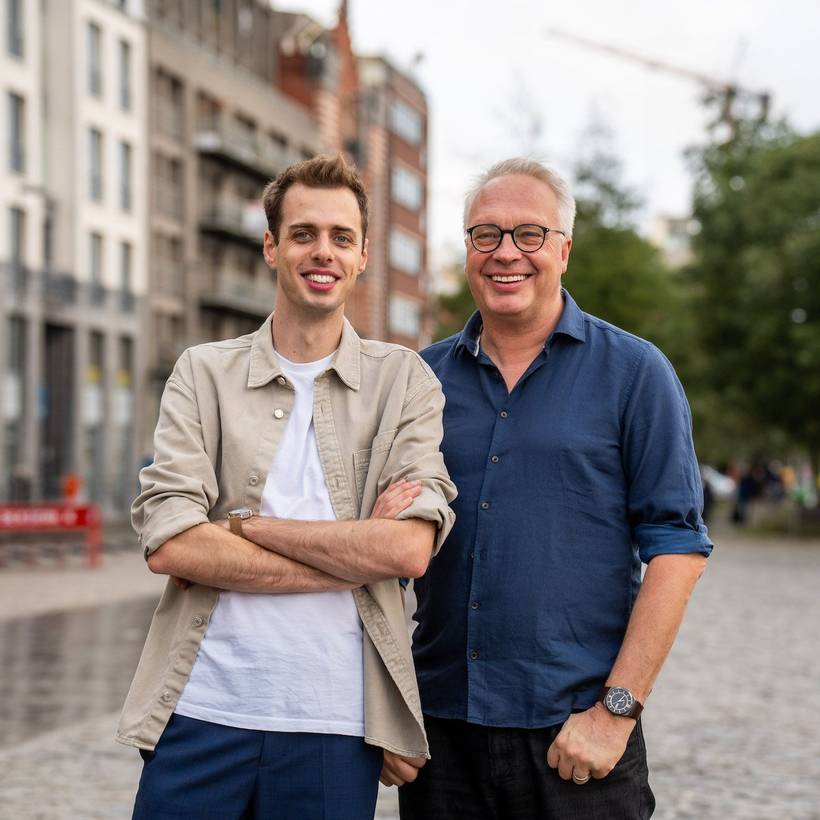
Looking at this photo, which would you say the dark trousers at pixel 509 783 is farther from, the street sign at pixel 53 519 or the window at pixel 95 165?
the window at pixel 95 165

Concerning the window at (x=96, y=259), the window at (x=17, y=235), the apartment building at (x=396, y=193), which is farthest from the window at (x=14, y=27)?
the apartment building at (x=396, y=193)

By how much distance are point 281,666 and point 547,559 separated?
2.30ft

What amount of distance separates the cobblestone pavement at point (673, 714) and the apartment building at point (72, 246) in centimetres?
2738

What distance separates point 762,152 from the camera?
45.9 m

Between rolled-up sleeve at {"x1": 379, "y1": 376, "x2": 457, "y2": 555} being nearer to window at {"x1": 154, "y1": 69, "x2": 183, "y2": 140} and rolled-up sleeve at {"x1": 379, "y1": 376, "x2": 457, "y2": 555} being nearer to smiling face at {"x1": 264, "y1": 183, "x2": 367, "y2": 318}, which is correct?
smiling face at {"x1": 264, "y1": 183, "x2": 367, "y2": 318}

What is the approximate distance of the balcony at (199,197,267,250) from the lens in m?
60.8

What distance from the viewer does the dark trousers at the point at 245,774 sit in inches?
139

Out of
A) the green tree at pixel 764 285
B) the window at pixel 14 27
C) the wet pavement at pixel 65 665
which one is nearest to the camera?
the wet pavement at pixel 65 665

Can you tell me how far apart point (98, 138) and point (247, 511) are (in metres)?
50.9

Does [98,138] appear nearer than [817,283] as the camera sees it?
No

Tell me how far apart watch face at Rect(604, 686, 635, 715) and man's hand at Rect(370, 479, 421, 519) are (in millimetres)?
643

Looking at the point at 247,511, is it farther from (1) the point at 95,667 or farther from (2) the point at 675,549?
(1) the point at 95,667

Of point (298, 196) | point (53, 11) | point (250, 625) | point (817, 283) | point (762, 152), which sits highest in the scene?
point (53, 11)

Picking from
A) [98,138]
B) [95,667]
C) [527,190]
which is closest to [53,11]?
[98,138]
